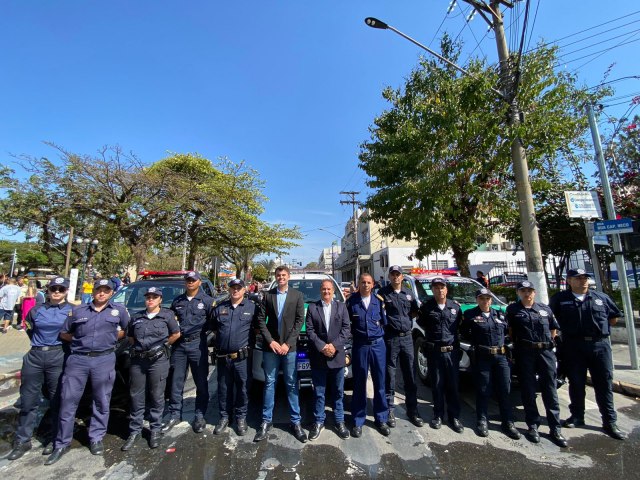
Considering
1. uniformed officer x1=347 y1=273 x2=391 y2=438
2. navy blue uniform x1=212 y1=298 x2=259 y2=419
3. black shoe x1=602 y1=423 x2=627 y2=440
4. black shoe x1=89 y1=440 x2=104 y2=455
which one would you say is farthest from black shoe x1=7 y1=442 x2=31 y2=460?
black shoe x1=602 y1=423 x2=627 y2=440

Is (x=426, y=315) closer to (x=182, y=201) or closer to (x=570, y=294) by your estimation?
(x=570, y=294)

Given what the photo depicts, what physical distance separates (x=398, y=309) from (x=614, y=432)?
2.79m

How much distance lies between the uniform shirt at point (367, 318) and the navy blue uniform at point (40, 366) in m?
3.41

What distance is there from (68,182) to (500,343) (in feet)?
55.4

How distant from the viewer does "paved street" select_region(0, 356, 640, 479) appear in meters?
3.27

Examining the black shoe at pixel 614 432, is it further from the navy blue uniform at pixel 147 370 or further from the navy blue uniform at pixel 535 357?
the navy blue uniform at pixel 147 370

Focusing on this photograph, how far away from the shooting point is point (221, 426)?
4.07 metres

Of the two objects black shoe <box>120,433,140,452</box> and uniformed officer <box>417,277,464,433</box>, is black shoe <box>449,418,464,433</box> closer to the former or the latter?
uniformed officer <box>417,277,464,433</box>

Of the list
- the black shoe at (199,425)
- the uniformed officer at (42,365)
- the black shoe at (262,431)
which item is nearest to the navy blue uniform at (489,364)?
the black shoe at (262,431)

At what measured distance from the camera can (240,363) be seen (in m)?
4.11

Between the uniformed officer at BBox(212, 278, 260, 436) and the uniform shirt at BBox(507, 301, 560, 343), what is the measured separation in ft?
10.8

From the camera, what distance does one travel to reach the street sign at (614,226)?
20.3 feet

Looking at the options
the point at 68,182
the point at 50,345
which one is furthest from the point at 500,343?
the point at 68,182

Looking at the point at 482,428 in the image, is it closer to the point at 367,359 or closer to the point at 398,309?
the point at 367,359
